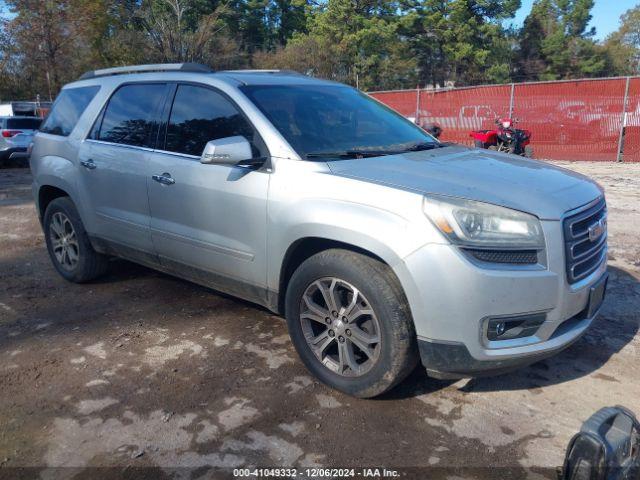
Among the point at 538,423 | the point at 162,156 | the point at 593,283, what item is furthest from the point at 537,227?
the point at 162,156

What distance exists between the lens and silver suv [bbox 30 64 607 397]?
103 inches

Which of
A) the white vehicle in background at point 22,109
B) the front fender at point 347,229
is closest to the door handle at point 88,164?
the front fender at point 347,229

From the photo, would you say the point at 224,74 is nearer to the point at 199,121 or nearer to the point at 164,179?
the point at 199,121

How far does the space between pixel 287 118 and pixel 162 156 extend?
101 centimetres

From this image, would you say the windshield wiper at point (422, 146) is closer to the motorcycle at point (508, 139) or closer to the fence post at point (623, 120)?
the motorcycle at point (508, 139)

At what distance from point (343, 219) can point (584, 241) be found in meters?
1.28

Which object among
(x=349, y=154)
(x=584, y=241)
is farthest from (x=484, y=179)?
(x=349, y=154)

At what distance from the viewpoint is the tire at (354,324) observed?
2.75 meters

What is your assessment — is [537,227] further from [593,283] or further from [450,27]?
[450,27]

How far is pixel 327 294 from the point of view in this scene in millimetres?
3023

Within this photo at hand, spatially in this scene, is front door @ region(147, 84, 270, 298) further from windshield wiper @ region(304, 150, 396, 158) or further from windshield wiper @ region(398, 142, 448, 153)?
windshield wiper @ region(398, 142, 448, 153)

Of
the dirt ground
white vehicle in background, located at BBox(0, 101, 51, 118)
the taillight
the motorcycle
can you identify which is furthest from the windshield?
white vehicle in background, located at BBox(0, 101, 51, 118)

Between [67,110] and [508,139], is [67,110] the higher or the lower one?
the higher one

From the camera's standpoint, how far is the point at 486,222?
8.59 feet
